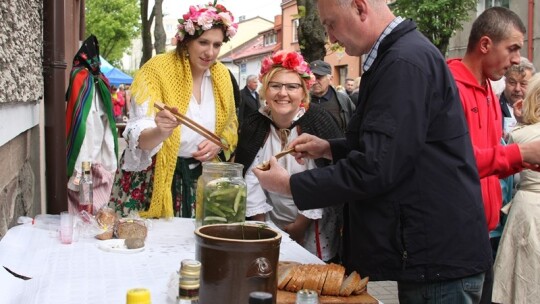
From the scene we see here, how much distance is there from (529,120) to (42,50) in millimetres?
2832

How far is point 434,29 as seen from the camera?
16219 millimetres

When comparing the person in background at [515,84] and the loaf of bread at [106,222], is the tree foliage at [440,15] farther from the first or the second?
the loaf of bread at [106,222]

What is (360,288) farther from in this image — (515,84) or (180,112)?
(515,84)

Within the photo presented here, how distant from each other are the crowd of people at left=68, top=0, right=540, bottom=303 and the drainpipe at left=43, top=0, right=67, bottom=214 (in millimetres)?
527

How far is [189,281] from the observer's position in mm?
1406

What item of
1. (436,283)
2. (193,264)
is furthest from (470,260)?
(193,264)

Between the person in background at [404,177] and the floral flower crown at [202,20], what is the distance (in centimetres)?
110

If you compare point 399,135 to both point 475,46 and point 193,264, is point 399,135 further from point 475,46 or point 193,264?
point 475,46

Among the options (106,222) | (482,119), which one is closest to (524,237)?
(482,119)

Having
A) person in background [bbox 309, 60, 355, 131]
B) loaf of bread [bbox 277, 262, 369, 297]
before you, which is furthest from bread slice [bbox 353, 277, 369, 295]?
person in background [bbox 309, 60, 355, 131]

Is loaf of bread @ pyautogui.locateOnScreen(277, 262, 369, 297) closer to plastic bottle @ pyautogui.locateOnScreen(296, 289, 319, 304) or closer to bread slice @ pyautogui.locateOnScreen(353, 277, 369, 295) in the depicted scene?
bread slice @ pyautogui.locateOnScreen(353, 277, 369, 295)

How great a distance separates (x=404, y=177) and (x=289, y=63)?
1526mm

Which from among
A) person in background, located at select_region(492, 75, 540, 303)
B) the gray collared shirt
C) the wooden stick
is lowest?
person in background, located at select_region(492, 75, 540, 303)

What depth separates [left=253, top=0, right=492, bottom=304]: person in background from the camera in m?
1.77
